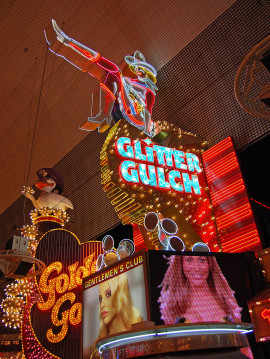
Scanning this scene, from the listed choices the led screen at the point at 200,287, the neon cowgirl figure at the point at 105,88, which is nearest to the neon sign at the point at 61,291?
the neon cowgirl figure at the point at 105,88

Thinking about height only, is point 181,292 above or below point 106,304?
below

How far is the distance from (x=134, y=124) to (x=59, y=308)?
4801mm

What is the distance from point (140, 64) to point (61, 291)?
646cm

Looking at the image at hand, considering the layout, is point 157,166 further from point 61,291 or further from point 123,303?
point 61,291

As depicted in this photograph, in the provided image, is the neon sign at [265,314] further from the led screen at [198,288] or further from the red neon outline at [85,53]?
the red neon outline at [85,53]

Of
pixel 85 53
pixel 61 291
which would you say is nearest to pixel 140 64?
pixel 85 53

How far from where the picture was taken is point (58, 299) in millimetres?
8875

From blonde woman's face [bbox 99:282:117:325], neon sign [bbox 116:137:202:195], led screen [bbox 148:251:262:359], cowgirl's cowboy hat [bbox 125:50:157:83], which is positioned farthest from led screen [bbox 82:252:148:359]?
cowgirl's cowboy hat [bbox 125:50:157:83]

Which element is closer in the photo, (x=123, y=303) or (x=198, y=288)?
(x=198, y=288)

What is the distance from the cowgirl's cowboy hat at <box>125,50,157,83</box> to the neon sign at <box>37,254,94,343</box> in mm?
5304

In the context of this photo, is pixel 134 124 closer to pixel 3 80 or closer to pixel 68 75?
pixel 68 75

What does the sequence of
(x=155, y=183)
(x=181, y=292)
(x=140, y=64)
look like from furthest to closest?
1. (x=140, y=64)
2. (x=155, y=183)
3. (x=181, y=292)

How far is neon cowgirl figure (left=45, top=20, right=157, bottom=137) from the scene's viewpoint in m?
8.60

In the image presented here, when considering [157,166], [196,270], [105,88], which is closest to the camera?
[196,270]
